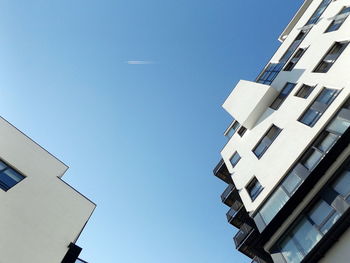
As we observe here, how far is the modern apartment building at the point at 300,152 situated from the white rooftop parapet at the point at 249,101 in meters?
0.07

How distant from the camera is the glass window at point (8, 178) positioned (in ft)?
43.3

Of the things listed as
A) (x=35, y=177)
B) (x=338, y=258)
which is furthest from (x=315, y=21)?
(x=35, y=177)

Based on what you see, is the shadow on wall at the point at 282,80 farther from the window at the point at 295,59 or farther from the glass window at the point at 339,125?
the glass window at the point at 339,125

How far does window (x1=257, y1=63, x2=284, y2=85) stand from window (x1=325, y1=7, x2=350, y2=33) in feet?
16.1

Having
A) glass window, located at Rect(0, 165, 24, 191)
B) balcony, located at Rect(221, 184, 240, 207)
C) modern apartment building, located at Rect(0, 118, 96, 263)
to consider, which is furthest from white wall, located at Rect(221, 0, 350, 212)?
glass window, located at Rect(0, 165, 24, 191)

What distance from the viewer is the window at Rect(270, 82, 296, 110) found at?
20250 millimetres

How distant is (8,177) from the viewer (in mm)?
13938

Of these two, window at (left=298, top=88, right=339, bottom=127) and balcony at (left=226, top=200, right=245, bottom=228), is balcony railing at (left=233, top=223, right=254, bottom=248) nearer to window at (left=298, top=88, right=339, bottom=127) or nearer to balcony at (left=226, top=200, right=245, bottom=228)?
balcony at (left=226, top=200, right=245, bottom=228)

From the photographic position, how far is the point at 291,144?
1603cm

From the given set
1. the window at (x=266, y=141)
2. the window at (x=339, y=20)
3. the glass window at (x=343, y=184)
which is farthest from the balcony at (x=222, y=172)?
the glass window at (x=343, y=184)

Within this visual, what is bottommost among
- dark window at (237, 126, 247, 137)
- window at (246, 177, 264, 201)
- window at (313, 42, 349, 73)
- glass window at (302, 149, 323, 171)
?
window at (246, 177, 264, 201)

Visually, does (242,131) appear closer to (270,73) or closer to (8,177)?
(270,73)

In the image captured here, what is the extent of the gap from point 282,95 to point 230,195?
9.23m

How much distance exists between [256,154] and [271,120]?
2543mm
